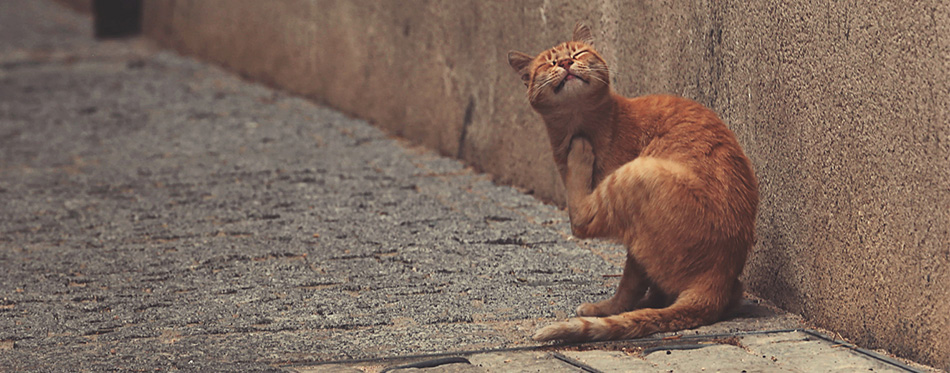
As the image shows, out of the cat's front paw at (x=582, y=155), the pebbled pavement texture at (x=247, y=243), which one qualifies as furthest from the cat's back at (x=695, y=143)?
the pebbled pavement texture at (x=247, y=243)

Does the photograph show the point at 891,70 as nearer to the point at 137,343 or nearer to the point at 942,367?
the point at 942,367

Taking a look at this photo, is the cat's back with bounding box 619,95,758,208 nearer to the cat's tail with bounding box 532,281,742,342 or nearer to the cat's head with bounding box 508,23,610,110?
the cat's head with bounding box 508,23,610,110

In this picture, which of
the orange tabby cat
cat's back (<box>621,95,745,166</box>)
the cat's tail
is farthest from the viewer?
cat's back (<box>621,95,745,166</box>)

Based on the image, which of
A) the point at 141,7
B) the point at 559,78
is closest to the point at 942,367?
the point at 559,78

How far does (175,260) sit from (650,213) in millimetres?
2344

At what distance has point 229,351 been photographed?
352cm

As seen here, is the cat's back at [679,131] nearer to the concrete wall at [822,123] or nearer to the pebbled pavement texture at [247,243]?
the concrete wall at [822,123]

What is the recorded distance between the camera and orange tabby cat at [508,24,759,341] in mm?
3533

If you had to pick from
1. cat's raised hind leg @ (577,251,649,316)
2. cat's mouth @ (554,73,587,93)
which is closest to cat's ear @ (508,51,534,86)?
cat's mouth @ (554,73,587,93)

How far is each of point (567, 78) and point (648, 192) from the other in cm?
51

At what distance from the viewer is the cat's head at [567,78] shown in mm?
3719

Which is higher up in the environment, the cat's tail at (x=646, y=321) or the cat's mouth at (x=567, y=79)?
the cat's mouth at (x=567, y=79)

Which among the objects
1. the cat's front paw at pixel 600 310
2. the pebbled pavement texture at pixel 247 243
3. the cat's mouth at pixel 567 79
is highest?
the cat's mouth at pixel 567 79

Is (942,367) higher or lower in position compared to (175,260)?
higher
